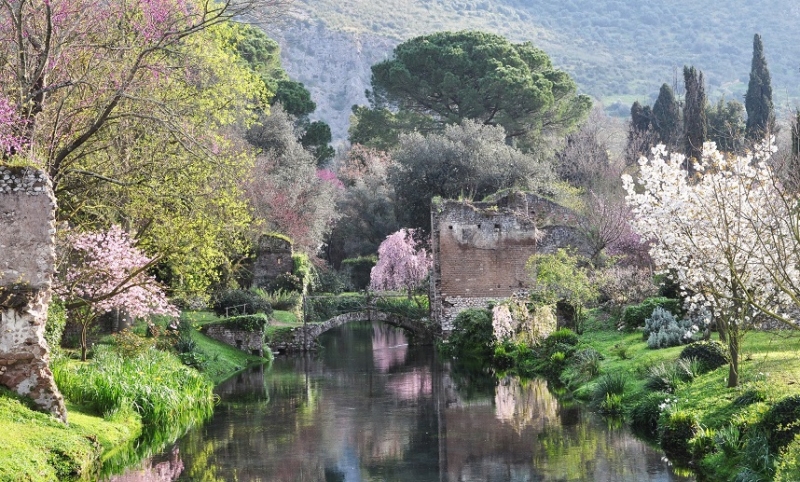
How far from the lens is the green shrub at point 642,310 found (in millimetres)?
31516

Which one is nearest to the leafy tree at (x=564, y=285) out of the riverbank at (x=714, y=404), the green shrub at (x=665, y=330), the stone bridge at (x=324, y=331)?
the green shrub at (x=665, y=330)

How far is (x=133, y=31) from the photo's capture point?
24.8 meters

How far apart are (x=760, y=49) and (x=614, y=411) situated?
47518 millimetres

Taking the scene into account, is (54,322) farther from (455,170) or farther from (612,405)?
(455,170)

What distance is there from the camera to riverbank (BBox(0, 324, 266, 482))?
661 inches

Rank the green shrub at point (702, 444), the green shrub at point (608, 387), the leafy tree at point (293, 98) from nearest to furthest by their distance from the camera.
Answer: the green shrub at point (702, 444)
the green shrub at point (608, 387)
the leafy tree at point (293, 98)

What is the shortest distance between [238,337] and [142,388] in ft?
53.0

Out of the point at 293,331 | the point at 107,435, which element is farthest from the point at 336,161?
the point at 107,435

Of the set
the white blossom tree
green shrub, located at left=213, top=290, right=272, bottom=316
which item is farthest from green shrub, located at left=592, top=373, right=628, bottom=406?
green shrub, located at left=213, top=290, right=272, bottom=316

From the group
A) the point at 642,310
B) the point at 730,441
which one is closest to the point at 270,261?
the point at 642,310

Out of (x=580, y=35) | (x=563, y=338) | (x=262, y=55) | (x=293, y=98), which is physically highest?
(x=580, y=35)

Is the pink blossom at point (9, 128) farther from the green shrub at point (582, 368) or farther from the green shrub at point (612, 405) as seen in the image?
the green shrub at point (582, 368)

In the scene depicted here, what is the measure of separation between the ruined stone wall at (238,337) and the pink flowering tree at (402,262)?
14.3 meters

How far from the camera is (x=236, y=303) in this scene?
141 feet
